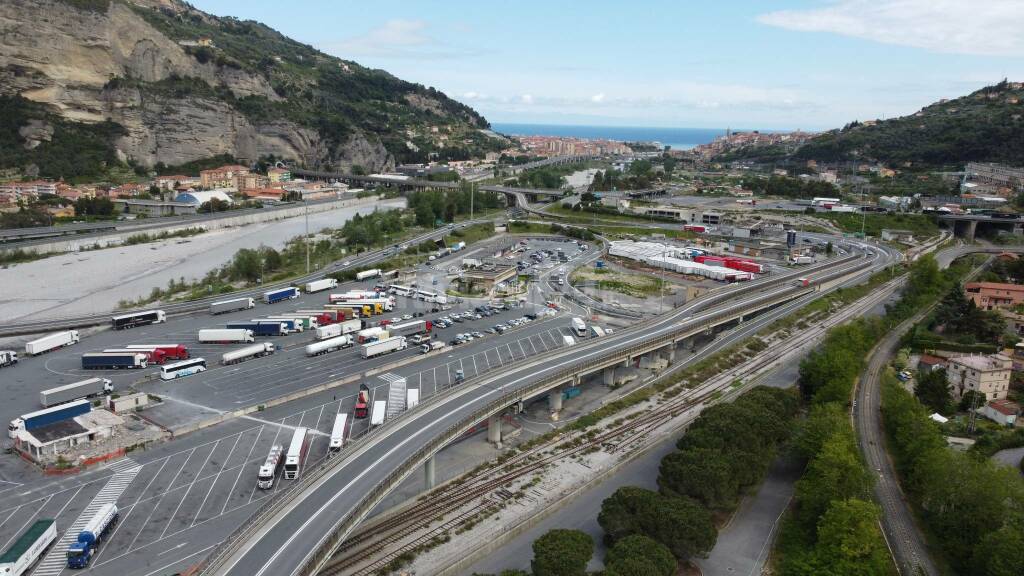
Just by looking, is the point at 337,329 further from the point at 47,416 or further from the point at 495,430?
the point at 47,416

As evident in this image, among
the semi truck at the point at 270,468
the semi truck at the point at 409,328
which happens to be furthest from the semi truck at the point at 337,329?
the semi truck at the point at 270,468

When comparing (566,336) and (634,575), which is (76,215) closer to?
(566,336)

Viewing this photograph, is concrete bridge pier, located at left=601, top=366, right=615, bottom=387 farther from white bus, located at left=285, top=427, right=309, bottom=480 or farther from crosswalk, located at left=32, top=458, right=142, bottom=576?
crosswalk, located at left=32, top=458, right=142, bottom=576

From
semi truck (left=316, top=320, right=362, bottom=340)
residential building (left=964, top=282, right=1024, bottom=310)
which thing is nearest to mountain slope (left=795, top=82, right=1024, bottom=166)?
residential building (left=964, top=282, right=1024, bottom=310)

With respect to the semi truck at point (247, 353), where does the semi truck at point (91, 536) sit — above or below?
below

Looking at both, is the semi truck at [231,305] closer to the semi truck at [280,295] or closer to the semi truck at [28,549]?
the semi truck at [280,295]

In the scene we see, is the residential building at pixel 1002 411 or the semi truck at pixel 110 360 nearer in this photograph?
→ the residential building at pixel 1002 411
